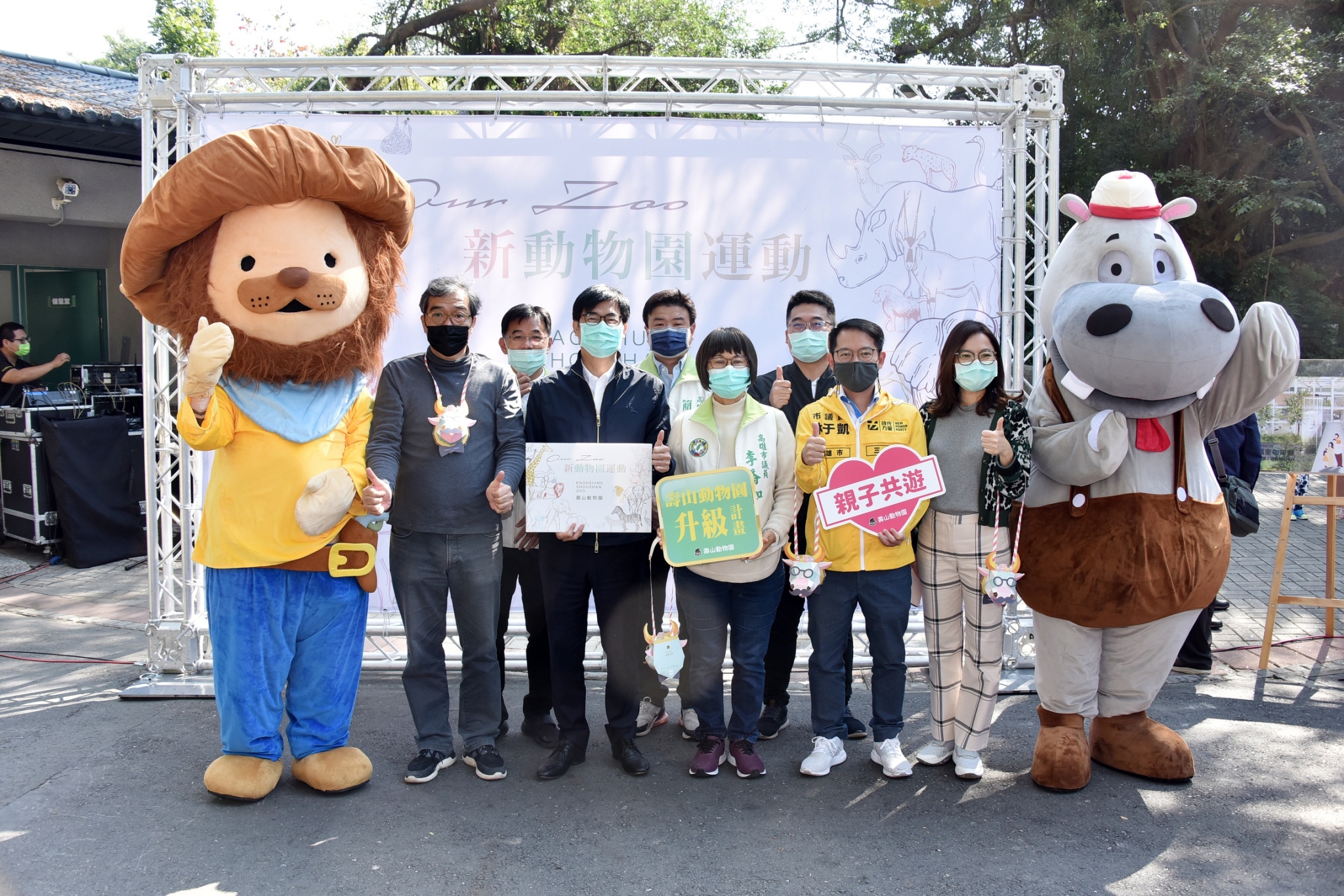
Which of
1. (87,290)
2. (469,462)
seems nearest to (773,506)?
(469,462)

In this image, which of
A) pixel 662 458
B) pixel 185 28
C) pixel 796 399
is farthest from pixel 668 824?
pixel 185 28

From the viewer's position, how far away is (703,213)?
16.3ft

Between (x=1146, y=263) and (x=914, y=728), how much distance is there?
2.29 metres

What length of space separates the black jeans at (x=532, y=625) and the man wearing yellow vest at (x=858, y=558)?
4.04 ft

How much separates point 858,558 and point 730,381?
2.80ft

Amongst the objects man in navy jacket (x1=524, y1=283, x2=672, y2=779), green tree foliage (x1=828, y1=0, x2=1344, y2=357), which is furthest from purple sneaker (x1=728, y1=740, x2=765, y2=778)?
green tree foliage (x1=828, y1=0, x2=1344, y2=357)

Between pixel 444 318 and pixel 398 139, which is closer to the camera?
pixel 444 318

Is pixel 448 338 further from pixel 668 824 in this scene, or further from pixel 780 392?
pixel 668 824

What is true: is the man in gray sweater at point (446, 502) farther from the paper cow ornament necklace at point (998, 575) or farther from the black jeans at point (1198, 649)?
the black jeans at point (1198, 649)

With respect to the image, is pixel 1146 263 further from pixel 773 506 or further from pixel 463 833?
pixel 463 833

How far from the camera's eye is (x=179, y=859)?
3.20 m

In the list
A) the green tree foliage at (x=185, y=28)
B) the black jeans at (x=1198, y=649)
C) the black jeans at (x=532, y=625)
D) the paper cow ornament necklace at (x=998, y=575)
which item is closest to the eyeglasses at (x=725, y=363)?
the paper cow ornament necklace at (x=998, y=575)

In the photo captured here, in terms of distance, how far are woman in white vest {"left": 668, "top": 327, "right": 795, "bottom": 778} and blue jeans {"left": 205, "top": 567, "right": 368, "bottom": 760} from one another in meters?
1.36

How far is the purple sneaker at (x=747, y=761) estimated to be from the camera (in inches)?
151
